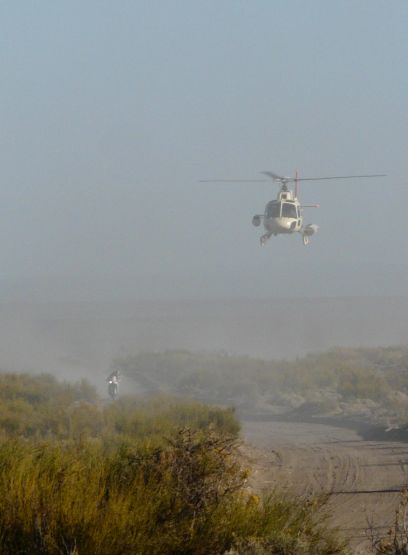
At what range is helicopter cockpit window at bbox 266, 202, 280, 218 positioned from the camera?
119 feet

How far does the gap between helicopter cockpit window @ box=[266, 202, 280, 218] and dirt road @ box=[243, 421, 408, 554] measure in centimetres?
1400

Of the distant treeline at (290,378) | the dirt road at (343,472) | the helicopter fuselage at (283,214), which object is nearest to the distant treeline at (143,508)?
the dirt road at (343,472)

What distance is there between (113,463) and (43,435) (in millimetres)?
10886

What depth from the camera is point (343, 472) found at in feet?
52.5

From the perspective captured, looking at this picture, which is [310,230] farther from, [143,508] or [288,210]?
[143,508]

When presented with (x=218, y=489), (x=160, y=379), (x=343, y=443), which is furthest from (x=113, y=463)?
(x=160, y=379)

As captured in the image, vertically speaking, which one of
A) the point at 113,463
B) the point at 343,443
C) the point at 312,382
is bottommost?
the point at 113,463

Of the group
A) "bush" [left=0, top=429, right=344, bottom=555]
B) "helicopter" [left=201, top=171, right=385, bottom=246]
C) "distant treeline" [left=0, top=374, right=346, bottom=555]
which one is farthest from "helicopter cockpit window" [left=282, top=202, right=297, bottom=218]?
"bush" [left=0, top=429, right=344, bottom=555]

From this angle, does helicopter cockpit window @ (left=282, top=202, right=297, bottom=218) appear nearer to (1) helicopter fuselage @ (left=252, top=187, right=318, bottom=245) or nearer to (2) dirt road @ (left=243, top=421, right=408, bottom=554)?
(1) helicopter fuselage @ (left=252, top=187, right=318, bottom=245)

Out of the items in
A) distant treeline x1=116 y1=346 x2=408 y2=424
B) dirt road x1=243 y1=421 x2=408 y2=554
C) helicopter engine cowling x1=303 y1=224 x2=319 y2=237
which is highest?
helicopter engine cowling x1=303 y1=224 x2=319 y2=237

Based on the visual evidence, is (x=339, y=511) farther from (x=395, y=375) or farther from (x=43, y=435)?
(x=395, y=375)

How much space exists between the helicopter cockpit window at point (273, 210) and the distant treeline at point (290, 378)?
7068mm

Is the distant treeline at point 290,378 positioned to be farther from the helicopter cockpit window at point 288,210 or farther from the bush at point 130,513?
the bush at point 130,513

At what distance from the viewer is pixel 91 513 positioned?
659 cm
